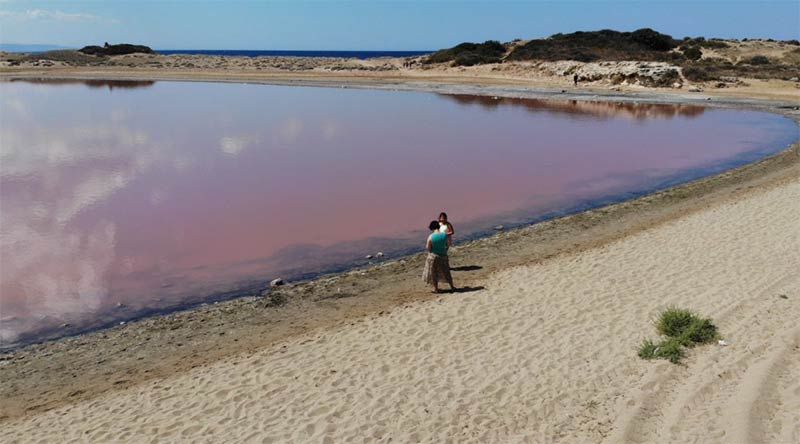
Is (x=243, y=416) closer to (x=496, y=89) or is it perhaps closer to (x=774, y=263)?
(x=774, y=263)

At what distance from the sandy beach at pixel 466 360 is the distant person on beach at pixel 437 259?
353mm

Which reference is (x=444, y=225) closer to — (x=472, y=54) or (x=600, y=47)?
(x=472, y=54)

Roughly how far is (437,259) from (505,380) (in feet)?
12.5

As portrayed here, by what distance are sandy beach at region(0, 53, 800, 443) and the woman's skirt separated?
0.34m

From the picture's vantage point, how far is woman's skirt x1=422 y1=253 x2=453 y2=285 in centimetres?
1173

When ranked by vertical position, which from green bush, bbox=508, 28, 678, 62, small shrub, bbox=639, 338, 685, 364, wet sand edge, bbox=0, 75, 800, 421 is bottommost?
wet sand edge, bbox=0, 75, 800, 421

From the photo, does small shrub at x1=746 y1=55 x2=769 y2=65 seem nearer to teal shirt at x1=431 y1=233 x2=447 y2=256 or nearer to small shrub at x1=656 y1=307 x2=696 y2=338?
teal shirt at x1=431 y1=233 x2=447 y2=256

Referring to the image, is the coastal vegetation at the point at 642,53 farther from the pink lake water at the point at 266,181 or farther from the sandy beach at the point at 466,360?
the sandy beach at the point at 466,360

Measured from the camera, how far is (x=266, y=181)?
21.6 metres

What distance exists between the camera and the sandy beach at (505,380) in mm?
7188

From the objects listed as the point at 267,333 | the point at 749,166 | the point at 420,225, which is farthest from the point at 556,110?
the point at 267,333

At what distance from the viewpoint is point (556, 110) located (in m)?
44.0

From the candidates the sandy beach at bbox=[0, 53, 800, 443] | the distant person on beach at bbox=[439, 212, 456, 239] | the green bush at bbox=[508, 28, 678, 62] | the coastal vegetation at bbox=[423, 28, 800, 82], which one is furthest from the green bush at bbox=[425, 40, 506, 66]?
the distant person on beach at bbox=[439, 212, 456, 239]

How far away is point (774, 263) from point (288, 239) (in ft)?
34.7
